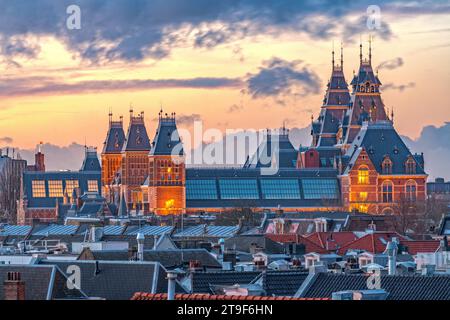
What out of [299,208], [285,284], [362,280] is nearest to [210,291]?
[285,284]

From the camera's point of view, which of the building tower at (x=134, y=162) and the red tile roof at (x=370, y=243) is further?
the building tower at (x=134, y=162)

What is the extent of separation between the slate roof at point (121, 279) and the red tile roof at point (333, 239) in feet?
122

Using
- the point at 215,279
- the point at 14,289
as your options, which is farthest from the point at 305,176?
the point at 14,289

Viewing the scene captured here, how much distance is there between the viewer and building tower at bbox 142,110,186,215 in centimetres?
17412

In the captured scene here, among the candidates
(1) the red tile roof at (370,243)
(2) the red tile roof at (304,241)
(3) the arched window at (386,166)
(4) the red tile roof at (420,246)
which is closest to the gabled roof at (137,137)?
(3) the arched window at (386,166)

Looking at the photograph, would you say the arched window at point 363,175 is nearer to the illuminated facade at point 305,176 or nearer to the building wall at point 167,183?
the illuminated facade at point 305,176

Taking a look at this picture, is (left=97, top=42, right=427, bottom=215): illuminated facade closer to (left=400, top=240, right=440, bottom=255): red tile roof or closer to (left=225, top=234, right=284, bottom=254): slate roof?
(left=225, top=234, right=284, bottom=254): slate roof

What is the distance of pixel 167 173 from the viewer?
176 meters

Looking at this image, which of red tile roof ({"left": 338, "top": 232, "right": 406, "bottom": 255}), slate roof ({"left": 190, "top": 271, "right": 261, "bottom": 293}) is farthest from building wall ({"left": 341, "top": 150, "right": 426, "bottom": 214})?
slate roof ({"left": 190, "top": 271, "right": 261, "bottom": 293})

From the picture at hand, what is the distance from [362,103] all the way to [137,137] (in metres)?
27.8

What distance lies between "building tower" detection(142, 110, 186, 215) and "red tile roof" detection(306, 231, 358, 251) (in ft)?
319

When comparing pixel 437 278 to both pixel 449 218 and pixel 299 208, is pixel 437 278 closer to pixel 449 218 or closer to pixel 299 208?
pixel 449 218

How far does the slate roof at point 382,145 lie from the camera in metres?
174
